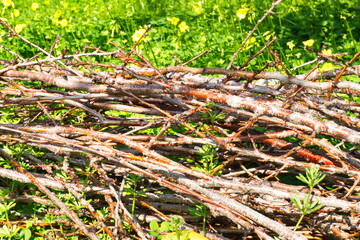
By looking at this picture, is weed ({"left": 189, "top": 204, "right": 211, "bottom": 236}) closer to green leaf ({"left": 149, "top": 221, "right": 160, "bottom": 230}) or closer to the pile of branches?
the pile of branches

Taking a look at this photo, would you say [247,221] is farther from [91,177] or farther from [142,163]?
[91,177]

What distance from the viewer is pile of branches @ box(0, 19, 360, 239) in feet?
6.22

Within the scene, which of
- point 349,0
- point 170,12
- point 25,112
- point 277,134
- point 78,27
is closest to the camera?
point 277,134

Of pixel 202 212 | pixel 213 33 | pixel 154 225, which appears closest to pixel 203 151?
pixel 202 212

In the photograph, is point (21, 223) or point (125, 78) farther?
point (125, 78)

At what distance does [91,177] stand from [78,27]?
4090 millimetres

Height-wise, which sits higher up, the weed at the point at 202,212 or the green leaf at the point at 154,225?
the weed at the point at 202,212

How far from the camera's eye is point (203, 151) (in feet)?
6.95

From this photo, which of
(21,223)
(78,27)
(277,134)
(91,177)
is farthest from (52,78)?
(78,27)

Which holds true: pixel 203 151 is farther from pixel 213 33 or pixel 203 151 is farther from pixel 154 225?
pixel 213 33

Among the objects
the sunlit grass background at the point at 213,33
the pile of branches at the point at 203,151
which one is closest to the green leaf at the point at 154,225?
the pile of branches at the point at 203,151

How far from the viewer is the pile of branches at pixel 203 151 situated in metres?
1.89

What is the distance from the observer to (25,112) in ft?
9.14

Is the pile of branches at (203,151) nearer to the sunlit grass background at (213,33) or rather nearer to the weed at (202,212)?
the weed at (202,212)
